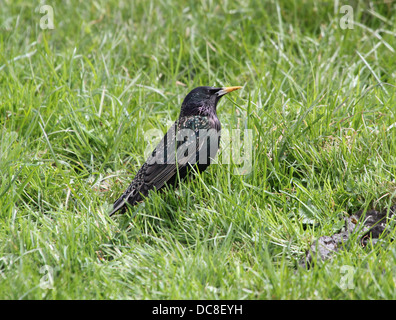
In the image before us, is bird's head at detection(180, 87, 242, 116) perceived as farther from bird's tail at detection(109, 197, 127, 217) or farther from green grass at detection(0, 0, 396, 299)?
bird's tail at detection(109, 197, 127, 217)

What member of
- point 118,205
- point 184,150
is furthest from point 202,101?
point 118,205

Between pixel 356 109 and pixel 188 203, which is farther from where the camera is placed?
pixel 356 109

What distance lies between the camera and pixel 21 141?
410cm

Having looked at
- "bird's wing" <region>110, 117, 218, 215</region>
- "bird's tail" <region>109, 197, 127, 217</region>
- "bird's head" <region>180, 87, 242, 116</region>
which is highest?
"bird's head" <region>180, 87, 242, 116</region>

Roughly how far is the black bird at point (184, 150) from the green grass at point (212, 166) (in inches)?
5.7

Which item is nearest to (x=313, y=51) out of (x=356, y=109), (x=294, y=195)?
(x=356, y=109)

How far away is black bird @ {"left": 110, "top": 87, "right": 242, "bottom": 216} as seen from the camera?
3754 mm

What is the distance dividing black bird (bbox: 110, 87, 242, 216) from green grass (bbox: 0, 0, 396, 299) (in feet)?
0.47

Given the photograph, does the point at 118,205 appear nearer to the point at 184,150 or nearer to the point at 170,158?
the point at 170,158

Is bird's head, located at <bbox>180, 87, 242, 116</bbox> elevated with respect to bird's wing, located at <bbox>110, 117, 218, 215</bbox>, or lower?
elevated

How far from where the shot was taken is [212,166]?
3.89 metres

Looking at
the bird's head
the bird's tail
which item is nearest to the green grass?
the bird's tail

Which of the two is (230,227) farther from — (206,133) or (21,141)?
(21,141)

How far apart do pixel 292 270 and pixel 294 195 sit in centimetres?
66
